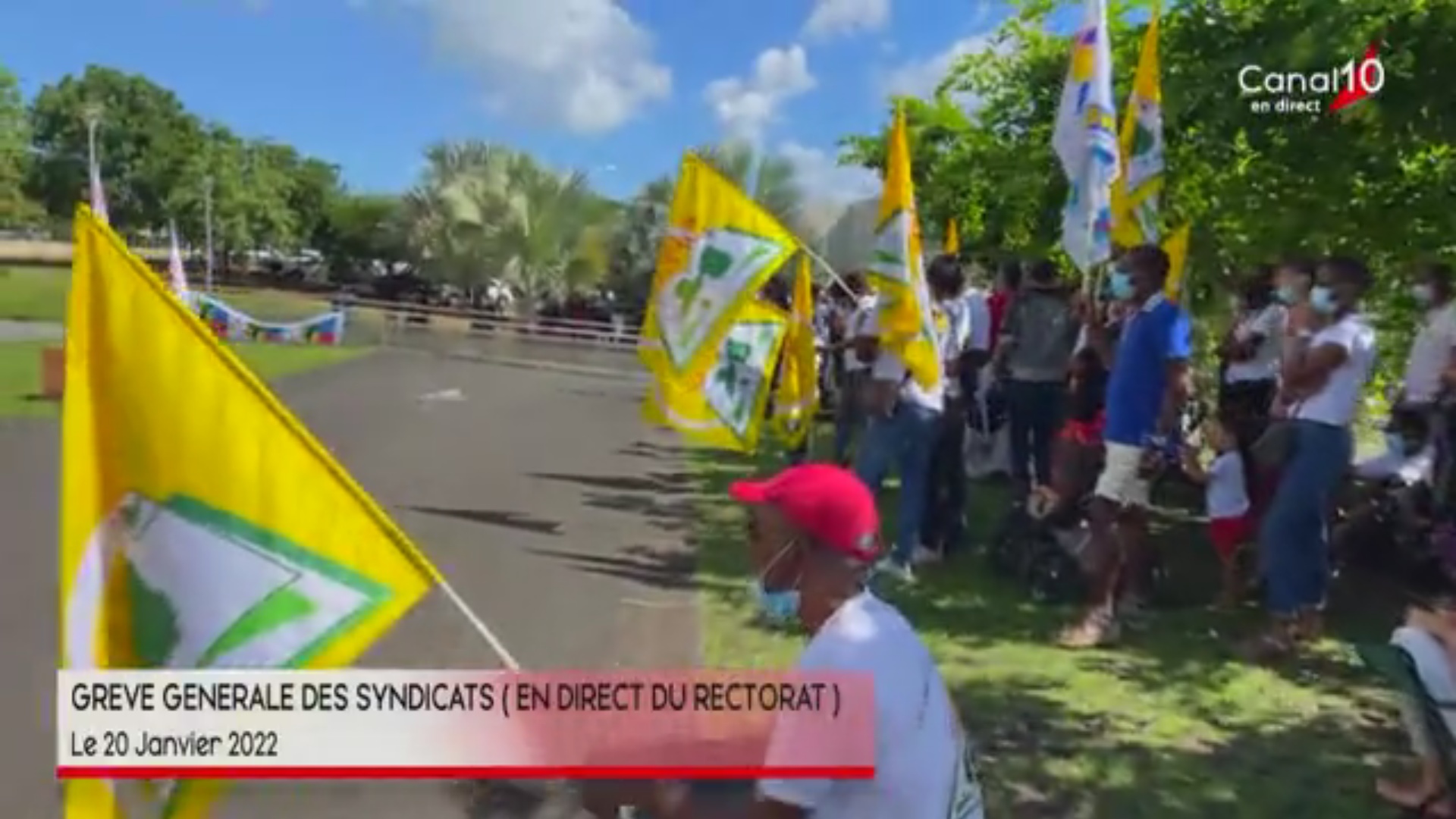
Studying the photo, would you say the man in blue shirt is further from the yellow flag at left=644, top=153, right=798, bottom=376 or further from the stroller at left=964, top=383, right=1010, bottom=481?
the stroller at left=964, top=383, right=1010, bottom=481

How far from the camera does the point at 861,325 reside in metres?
8.21

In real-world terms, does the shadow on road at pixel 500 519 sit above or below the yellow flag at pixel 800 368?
below

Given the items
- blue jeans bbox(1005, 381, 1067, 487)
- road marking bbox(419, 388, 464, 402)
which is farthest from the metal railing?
blue jeans bbox(1005, 381, 1067, 487)

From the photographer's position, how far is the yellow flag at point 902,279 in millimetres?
6223

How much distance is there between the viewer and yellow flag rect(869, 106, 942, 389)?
6.22 m

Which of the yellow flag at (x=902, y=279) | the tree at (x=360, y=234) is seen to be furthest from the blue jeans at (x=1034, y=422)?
the tree at (x=360, y=234)

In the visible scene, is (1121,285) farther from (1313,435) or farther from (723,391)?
(723,391)

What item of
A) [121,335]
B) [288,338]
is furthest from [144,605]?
[288,338]

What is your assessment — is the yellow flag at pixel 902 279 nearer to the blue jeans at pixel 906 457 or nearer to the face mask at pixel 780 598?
the blue jeans at pixel 906 457

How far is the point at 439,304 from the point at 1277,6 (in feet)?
88.4

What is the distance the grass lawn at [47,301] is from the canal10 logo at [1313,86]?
17.6 meters

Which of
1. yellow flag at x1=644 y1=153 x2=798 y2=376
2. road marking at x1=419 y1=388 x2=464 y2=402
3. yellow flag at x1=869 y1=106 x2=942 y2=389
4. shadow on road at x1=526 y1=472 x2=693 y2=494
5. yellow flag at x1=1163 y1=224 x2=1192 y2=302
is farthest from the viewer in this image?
road marking at x1=419 y1=388 x2=464 y2=402

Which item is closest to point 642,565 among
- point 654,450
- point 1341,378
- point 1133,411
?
point 1133,411

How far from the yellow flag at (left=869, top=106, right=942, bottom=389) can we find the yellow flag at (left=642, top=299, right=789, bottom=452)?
1618 mm
